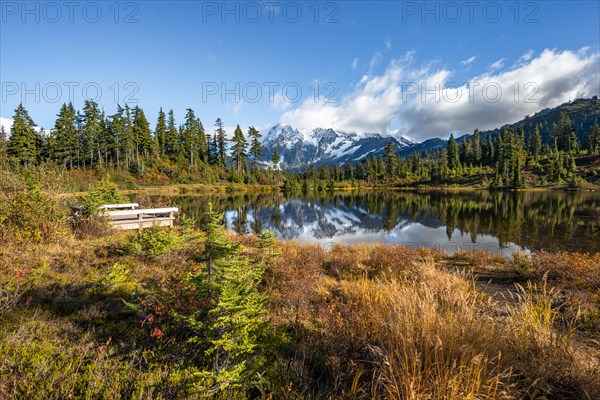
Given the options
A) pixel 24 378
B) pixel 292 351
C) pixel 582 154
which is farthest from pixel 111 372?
pixel 582 154

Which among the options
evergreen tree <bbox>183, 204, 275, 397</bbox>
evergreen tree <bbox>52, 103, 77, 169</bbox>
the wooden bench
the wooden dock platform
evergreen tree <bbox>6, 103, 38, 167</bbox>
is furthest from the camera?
evergreen tree <bbox>52, 103, 77, 169</bbox>

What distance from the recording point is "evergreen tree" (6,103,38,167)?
60344mm

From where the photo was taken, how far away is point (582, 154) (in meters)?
102

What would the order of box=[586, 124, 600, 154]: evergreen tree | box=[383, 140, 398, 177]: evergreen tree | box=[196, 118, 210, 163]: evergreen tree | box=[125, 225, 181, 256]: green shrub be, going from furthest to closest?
box=[383, 140, 398, 177]: evergreen tree, box=[586, 124, 600, 154]: evergreen tree, box=[196, 118, 210, 163]: evergreen tree, box=[125, 225, 181, 256]: green shrub

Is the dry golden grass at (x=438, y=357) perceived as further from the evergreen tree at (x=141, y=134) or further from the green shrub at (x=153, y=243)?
the evergreen tree at (x=141, y=134)

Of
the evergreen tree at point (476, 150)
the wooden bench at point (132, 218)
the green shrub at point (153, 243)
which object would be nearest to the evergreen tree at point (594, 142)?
the evergreen tree at point (476, 150)

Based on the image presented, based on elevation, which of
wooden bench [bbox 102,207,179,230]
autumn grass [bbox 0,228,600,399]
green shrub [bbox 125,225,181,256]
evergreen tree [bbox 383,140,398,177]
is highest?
evergreen tree [bbox 383,140,398,177]

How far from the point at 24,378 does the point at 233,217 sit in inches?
1122

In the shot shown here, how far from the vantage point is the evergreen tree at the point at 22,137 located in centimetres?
6034

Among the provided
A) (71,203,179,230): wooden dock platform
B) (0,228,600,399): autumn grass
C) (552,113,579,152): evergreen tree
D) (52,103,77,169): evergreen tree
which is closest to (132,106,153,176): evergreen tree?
(52,103,77,169): evergreen tree

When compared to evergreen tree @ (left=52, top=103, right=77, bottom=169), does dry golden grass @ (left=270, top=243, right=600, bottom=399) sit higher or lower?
lower

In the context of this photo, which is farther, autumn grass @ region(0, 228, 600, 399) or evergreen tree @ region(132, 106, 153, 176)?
evergreen tree @ region(132, 106, 153, 176)

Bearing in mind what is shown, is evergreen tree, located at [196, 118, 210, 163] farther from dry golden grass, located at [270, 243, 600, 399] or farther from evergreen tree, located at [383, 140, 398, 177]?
dry golden grass, located at [270, 243, 600, 399]

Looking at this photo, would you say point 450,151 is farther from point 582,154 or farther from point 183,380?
point 183,380
